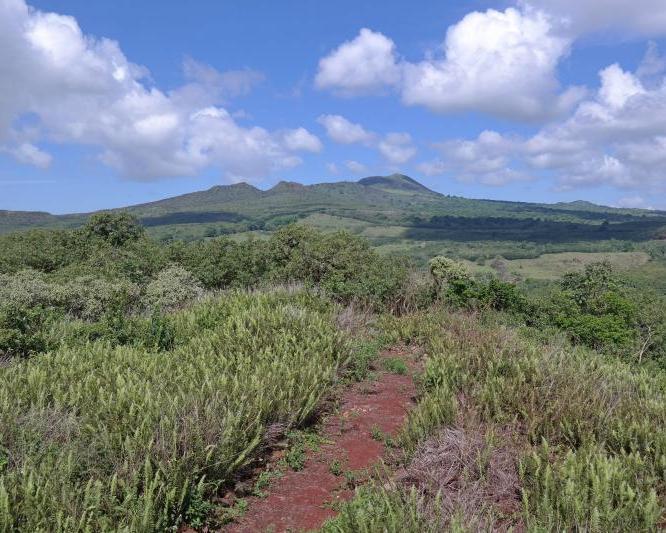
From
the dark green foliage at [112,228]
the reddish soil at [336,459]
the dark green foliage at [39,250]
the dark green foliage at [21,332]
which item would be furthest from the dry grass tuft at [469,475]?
A: the dark green foliage at [112,228]

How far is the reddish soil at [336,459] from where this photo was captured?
5.06m

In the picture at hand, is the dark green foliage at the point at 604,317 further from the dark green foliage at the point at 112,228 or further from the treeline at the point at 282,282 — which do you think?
the dark green foliage at the point at 112,228

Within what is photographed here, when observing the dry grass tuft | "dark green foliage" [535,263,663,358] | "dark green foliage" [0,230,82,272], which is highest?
"dark green foliage" [0,230,82,272]

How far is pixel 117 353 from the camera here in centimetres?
827

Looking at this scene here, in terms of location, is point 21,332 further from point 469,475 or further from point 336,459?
point 469,475

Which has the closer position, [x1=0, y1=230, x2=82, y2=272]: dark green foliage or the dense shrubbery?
the dense shrubbery

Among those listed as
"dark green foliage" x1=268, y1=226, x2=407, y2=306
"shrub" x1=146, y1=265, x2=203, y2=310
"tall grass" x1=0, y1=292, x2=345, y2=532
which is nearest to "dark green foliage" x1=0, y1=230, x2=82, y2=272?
"shrub" x1=146, y1=265, x2=203, y2=310

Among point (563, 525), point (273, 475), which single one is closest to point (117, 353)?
point (273, 475)

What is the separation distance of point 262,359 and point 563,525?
4828 millimetres

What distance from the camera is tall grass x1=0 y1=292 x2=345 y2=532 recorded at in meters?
4.32

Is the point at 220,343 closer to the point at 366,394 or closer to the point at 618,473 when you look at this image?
the point at 366,394

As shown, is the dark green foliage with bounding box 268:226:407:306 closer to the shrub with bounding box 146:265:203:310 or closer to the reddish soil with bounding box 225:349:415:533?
the shrub with bounding box 146:265:203:310

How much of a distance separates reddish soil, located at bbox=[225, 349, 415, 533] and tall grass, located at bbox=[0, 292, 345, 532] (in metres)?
0.49

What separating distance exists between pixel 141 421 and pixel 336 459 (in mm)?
2362
